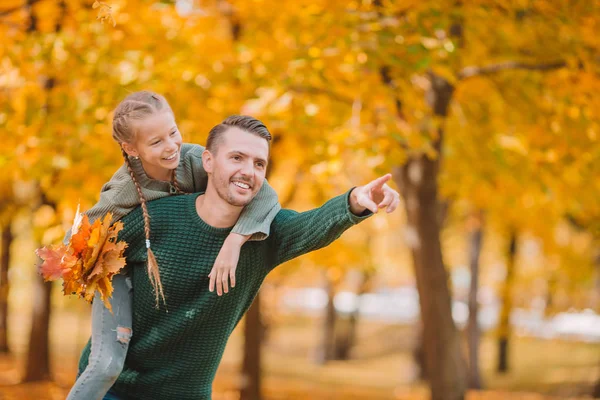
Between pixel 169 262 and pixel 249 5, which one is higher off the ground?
pixel 249 5

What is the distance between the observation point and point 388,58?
21.9ft

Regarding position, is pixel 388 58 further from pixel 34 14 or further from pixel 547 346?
pixel 547 346

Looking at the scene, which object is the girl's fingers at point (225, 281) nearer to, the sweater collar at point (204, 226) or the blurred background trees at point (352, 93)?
the sweater collar at point (204, 226)

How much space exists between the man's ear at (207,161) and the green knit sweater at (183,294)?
6.5 inches

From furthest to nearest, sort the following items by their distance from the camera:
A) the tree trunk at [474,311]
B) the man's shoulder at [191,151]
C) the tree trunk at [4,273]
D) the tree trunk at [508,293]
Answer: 1. the tree trunk at [508,293]
2. the tree trunk at [4,273]
3. the tree trunk at [474,311]
4. the man's shoulder at [191,151]

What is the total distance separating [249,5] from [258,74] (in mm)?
2037

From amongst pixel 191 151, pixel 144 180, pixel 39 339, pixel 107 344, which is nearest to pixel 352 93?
pixel 191 151

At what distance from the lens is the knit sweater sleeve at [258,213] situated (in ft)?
9.84

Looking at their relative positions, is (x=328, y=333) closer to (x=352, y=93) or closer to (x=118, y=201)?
(x=352, y=93)

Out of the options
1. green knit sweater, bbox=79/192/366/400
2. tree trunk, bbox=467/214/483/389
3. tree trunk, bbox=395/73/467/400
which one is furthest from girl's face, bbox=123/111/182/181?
tree trunk, bbox=467/214/483/389

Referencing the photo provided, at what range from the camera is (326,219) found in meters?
2.94

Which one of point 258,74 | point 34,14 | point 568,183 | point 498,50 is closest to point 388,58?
point 258,74

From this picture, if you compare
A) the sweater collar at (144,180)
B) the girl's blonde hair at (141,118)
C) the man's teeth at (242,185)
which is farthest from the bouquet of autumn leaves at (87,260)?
the man's teeth at (242,185)

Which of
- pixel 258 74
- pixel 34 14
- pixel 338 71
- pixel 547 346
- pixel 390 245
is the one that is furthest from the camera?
pixel 390 245
